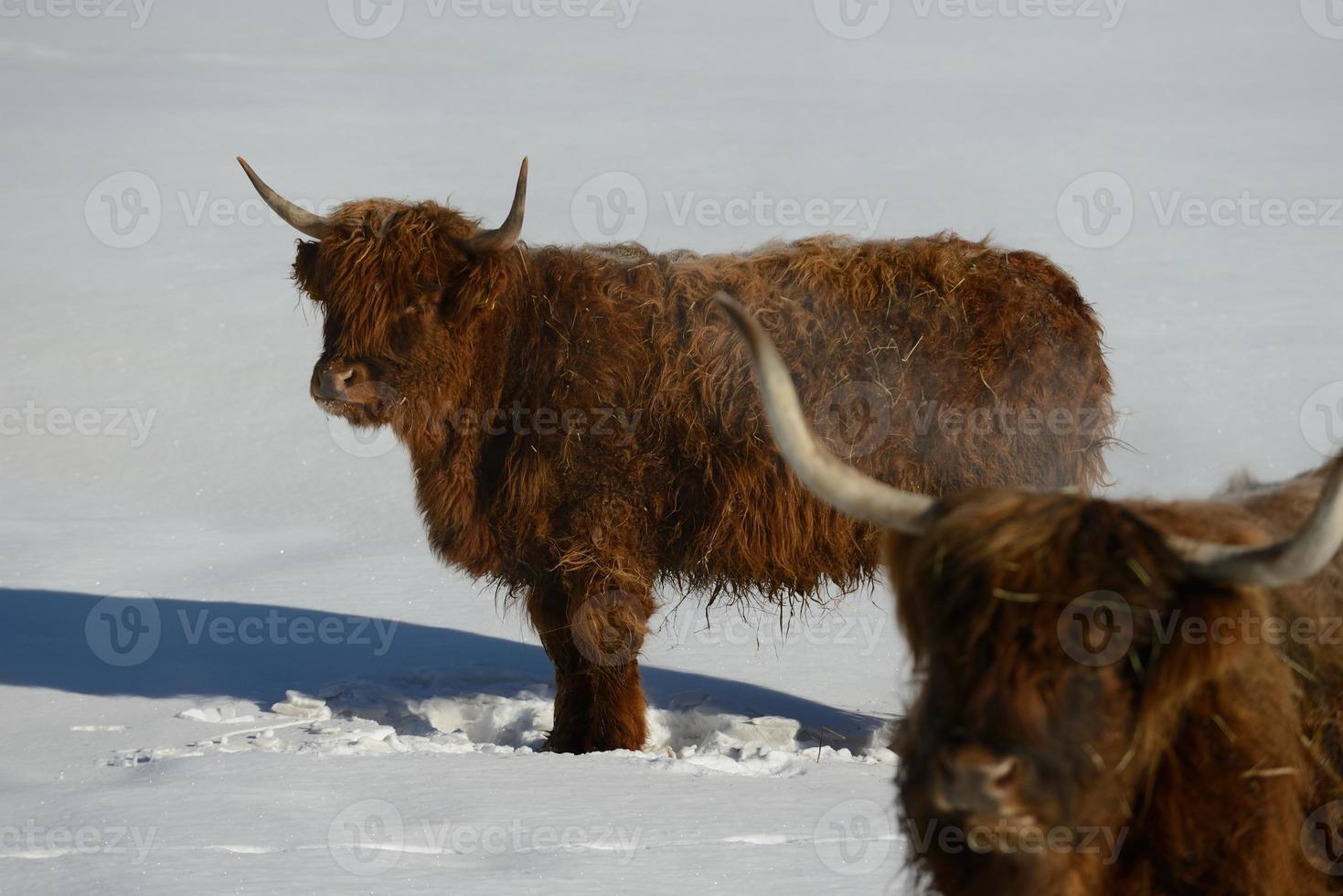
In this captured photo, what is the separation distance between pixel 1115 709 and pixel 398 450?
344 inches

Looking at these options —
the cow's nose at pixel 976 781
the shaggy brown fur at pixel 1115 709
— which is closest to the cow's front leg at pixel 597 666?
the shaggy brown fur at pixel 1115 709

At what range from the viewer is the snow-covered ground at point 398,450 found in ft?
12.6

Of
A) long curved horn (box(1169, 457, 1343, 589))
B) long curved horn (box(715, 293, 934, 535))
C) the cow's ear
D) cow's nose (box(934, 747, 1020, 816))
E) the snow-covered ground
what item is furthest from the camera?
the cow's ear

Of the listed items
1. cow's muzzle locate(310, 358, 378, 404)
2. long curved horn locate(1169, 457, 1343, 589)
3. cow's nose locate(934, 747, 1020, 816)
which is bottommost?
cow's nose locate(934, 747, 1020, 816)

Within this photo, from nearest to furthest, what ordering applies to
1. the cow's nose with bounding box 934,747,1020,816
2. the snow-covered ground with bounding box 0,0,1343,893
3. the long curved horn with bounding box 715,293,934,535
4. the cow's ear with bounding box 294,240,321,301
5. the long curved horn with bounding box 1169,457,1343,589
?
1. the long curved horn with bounding box 1169,457,1343,589
2. the cow's nose with bounding box 934,747,1020,816
3. the long curved horn with bounding box 715,293,934,535
4. the snow-covered ground with bounding box 0,0,1343,893
5. the cow's ear with bounding box 294,240,321,301

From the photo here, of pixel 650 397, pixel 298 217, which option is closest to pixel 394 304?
pixel 298 217

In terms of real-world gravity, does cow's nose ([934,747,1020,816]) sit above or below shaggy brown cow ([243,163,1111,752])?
below

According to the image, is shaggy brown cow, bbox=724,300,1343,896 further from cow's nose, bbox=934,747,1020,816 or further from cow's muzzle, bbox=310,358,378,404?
cow's muzzle, bbox=310,358,378,404

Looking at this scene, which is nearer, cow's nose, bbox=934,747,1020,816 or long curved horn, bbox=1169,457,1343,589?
long curved horn, bbox=1169,457,1343,589

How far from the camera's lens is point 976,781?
6.38 feet

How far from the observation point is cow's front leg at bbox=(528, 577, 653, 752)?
500 centimetres

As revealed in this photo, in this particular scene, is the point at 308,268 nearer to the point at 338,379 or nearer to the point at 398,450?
the point at 338,379

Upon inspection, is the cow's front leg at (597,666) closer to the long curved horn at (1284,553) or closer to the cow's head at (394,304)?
the cow's head at (394,304)

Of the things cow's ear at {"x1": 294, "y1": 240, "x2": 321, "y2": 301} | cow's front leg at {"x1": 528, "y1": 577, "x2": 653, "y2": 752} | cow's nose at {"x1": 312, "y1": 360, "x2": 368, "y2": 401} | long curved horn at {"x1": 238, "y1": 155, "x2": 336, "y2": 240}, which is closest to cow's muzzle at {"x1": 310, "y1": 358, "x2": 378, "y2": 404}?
cow's nose at {"x1": 312, "y1": 360, "x2": 368, "y2": 401}
